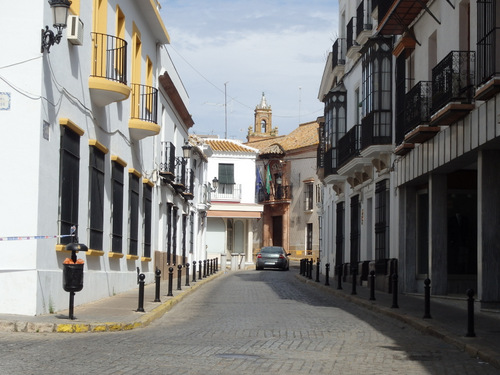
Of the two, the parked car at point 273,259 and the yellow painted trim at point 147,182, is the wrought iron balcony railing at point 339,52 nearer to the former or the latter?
the yellow painted trim at point 147,182

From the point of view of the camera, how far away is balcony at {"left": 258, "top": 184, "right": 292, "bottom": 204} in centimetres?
6656

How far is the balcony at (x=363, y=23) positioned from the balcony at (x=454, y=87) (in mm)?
9499

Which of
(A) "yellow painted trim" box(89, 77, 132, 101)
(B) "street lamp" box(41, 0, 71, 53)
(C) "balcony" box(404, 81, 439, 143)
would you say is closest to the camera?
(B) "street lamp" box(41, 0, 71, 53)

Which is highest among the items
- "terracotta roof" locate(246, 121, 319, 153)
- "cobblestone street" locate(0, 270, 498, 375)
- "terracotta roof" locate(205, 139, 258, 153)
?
"terracotta roof" locate(246, 121, 319, 153)

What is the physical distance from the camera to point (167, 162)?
29453mm

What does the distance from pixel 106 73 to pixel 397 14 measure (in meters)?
7.59

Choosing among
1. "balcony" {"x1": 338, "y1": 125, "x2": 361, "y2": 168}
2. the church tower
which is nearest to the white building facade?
"balcony" {"x1": 338, "y1": 125, "x2": 361, "y2": 168}

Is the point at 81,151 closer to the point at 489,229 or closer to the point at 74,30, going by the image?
the point at 74,30

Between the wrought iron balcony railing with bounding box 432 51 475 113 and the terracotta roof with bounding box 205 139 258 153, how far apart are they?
44067mm

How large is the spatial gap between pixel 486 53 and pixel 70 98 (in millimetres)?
7509

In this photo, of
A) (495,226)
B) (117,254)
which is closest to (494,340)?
(495,226)

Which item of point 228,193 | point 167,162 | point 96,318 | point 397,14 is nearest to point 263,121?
point 228,193

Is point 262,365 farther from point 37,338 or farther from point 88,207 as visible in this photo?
point 88,207

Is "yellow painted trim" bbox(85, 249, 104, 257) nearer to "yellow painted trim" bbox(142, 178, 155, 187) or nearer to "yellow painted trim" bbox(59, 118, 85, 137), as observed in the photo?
"yellow painted trim" bbox(59, 118, 85, 137)
